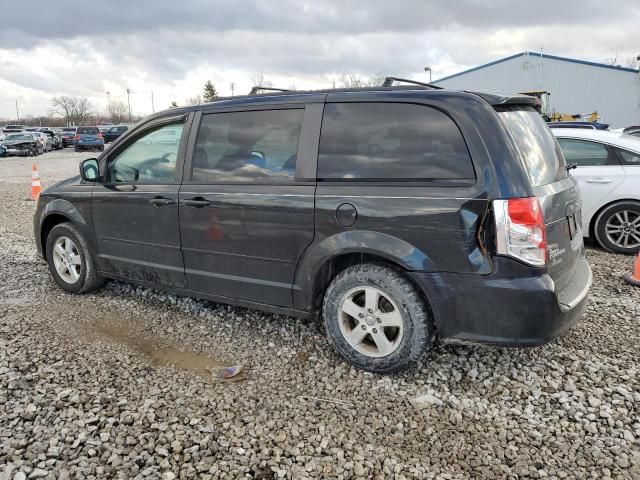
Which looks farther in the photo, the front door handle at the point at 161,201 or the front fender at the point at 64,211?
the front fender at the point at 64,211

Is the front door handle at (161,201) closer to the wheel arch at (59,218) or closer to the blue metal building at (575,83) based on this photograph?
the wheel arch at (59,218)

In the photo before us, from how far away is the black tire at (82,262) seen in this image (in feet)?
15.7

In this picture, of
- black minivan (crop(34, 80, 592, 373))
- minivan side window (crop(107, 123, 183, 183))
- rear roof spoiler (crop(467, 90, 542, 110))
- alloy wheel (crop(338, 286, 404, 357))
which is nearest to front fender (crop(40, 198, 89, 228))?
minivan side window (crop(107, 123, 183, 183))

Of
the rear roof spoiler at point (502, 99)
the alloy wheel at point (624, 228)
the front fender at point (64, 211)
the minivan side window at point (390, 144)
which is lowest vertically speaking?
the alloy wheel at point (624, 228)

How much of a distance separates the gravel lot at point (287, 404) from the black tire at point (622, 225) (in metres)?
2.36

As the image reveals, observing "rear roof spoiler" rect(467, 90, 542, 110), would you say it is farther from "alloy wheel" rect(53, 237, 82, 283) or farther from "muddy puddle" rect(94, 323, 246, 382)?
"alloy wheel" rect(53, 237, 82, 283)

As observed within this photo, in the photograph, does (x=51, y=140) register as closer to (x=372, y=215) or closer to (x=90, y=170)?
(x=90, y=170)

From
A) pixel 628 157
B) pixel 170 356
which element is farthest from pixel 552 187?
pixel 628 157

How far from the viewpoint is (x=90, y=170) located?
15.1 feet

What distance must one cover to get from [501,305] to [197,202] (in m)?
2.25

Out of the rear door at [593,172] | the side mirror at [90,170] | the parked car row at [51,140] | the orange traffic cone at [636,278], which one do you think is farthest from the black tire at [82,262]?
the parked car row at [51,140]

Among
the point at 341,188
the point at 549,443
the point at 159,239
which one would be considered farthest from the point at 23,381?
the point at 549,443

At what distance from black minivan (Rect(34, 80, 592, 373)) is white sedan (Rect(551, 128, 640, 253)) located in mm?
3292

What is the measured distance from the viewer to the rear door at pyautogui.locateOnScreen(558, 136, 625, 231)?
6453 mm
